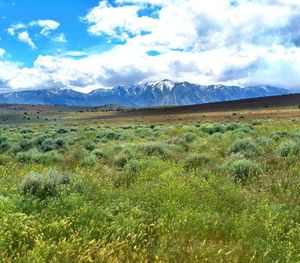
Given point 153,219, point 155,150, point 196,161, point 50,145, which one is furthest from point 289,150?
point 50,145

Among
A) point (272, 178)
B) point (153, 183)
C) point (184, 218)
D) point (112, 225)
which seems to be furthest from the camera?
point (272, 178)

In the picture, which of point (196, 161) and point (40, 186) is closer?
point (40, 186)

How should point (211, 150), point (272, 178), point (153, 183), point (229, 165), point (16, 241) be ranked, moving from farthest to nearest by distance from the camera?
point (211, 150) → point (229, 165) → point (272, 178) → point (153, 183) → point (16, 241)

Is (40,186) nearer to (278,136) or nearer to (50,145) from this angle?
(50,145)

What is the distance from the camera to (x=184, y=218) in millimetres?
7477

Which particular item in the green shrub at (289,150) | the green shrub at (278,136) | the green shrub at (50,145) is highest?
the green shrub at (289,150)

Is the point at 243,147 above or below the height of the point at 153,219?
above

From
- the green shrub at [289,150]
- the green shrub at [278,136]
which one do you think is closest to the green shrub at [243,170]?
the green shrub at [289,150]

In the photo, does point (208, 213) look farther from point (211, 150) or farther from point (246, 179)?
point (211, 150)

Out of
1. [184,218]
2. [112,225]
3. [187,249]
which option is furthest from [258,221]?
[112,225]

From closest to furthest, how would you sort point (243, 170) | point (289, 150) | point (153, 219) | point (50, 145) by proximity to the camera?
point (153, 219) < point (243, 170) < point (289, 150) < point (50, 145)

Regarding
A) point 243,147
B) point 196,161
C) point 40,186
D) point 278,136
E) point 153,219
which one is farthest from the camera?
point 278,136

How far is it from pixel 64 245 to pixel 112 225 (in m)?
1.38

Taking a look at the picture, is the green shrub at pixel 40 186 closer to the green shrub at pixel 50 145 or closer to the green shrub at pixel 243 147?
the green shrub at pixel 243 147
